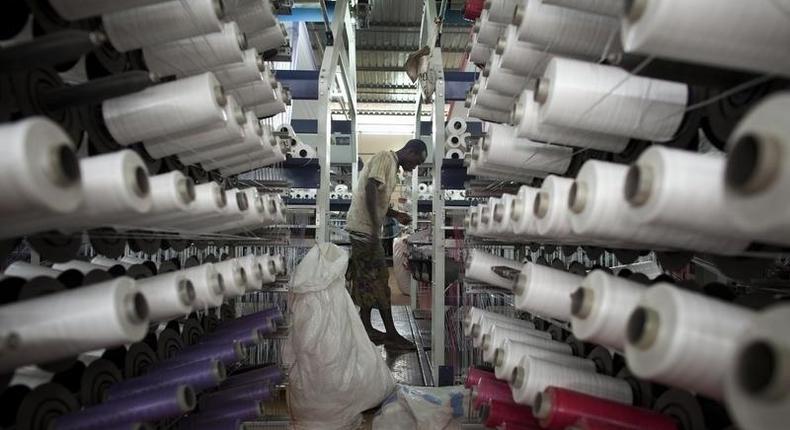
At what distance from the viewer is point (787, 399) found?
0.25 meters

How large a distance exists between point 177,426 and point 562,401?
2.75 ft

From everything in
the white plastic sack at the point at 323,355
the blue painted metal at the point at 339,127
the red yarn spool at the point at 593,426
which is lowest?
the white plastic sack at the point at 323,355

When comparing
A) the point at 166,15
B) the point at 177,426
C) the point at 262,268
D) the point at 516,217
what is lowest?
the point at 177,426

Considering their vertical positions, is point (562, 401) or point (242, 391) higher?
point (562, 401)

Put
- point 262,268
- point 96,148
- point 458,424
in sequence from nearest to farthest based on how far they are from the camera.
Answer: point 96,148 < point 262,268 < point 458,424

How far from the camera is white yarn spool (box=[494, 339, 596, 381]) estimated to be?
835mm

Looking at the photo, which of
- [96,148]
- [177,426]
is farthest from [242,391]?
[96,148]

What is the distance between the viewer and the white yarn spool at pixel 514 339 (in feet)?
3.15

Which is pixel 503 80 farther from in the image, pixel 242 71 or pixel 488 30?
pixel 242 71

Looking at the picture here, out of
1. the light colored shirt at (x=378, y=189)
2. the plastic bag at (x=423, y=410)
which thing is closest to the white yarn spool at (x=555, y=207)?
the plastic bag at (x=423, y=410)

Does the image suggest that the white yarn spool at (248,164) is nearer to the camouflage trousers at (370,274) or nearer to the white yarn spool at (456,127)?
the white yarn spool at (456,127)

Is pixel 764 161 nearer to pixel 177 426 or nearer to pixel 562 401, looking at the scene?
pixel 562 401

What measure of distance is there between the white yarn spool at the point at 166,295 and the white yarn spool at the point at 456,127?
1.70 metres

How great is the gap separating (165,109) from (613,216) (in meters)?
0.63
